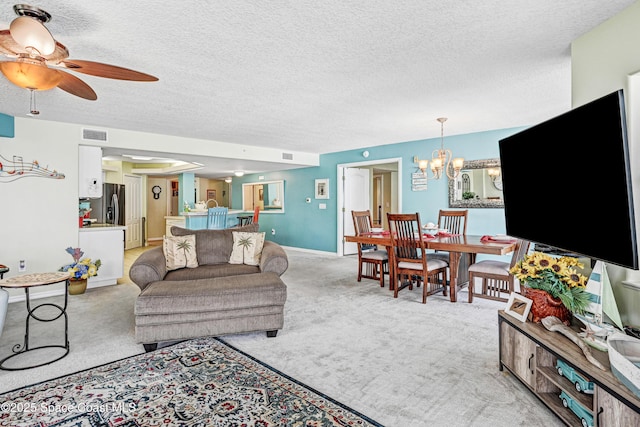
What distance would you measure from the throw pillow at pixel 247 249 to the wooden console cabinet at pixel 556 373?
245 cm

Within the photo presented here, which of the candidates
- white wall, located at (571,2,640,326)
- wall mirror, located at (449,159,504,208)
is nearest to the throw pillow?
white wall, located at (571,2,640,326)

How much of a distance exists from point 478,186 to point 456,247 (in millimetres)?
2012

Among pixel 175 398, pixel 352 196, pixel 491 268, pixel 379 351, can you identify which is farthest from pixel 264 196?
pixel 175 398

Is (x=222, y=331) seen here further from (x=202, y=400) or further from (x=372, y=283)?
(x=372, y=283)

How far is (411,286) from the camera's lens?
174 inches

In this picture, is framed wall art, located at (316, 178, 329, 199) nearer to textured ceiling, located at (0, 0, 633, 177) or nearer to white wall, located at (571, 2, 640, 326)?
textured ceiling, located at (0, 0, 633, 177)

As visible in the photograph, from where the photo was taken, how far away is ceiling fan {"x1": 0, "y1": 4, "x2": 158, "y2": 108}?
5.34 feet

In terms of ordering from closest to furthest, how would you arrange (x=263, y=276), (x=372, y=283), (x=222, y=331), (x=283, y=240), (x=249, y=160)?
(x=222, y=331)
(x=263, y=276)
(x=372, y=283)
(x=249, y=160)
(x=283, y=240)

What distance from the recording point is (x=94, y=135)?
15.1 feet

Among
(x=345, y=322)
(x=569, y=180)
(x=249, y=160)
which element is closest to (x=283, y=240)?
(x=249, y=160)

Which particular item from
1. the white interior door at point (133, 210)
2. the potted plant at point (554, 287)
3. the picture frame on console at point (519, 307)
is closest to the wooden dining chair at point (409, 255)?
the picture frame on console at point (519, 307)

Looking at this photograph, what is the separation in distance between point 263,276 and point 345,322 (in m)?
0.92

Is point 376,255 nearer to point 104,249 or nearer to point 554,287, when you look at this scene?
point 554,287

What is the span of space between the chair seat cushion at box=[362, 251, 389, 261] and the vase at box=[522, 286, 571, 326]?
8.43 ft
